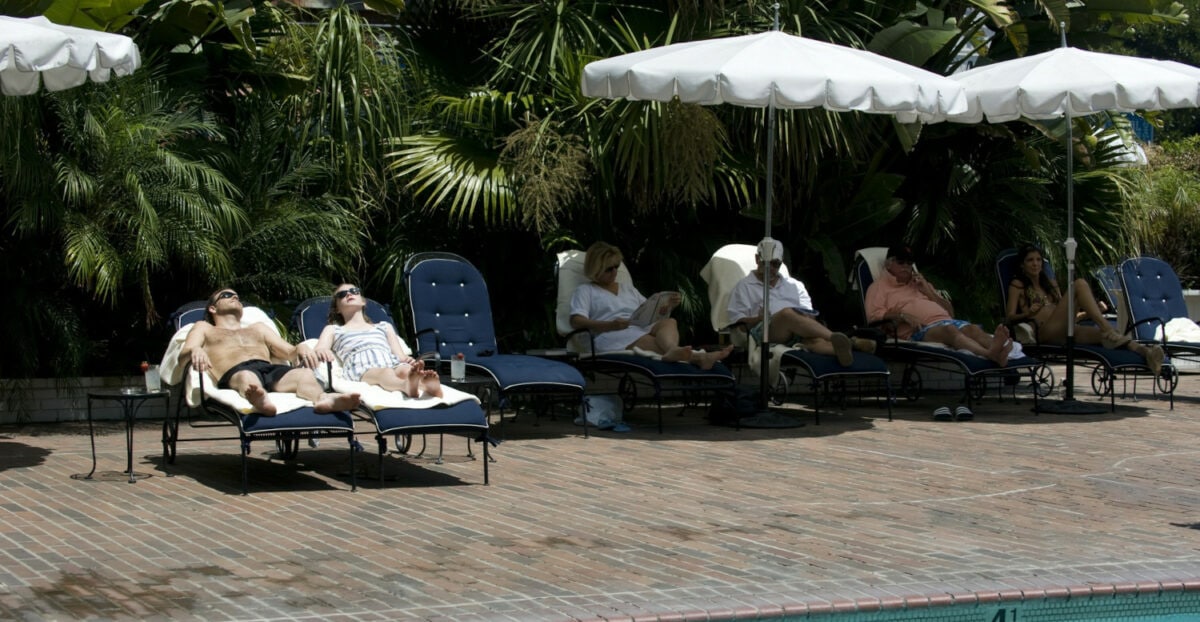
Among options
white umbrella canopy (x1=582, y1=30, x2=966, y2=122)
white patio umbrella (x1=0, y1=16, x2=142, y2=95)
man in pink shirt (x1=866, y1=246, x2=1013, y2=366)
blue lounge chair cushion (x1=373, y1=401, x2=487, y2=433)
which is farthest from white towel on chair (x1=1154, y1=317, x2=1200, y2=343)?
white patio umbrella (x1=0, y1=16, x2=142, y2=95)

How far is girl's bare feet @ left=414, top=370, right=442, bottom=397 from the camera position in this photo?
905 centimetres

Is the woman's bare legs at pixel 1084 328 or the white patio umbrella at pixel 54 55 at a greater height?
the white patio umbrella at pixel 54 55

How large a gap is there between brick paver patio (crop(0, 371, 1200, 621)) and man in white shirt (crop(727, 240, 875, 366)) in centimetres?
122

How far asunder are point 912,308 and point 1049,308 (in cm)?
130

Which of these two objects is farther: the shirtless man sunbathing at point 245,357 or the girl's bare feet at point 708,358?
the girl's bare feet at point 708,358

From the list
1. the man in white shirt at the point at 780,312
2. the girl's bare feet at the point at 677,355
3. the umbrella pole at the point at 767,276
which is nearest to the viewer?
the girl's bare feet at the point at 677,355

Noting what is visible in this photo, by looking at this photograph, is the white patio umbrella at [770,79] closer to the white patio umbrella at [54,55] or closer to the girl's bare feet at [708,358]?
the girl's bare feet at [708,358]

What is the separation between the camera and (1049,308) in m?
13.8

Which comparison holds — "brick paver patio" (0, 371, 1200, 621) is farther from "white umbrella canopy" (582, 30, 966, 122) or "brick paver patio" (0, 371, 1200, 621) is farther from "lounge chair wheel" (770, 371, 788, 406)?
"white umbrella canopy" (582, 30, 966, 122)

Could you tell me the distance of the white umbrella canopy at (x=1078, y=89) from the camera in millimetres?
12109

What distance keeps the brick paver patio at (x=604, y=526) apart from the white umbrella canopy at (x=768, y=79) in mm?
2408

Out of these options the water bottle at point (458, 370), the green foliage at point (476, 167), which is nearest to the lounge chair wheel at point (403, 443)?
the water bottle at point (458, 370)

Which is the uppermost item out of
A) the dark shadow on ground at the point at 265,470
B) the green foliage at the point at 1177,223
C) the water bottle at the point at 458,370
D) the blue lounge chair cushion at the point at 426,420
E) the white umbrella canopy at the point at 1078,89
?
the white umbrella canopy at the point at 1078,89

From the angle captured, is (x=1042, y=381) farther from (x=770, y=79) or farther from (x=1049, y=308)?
(x=770, y=79)
